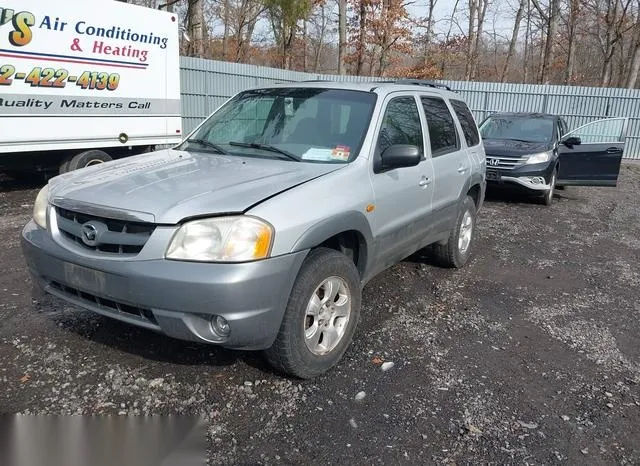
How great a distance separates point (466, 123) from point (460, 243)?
4.32ft

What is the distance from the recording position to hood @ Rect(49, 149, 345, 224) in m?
2.62

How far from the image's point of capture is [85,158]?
27.7ft

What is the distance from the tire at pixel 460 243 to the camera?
518 centimetres

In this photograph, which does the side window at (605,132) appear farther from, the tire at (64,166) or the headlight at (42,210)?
→ the headlight at (42,210)

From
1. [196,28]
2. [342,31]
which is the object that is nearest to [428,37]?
[342,31]

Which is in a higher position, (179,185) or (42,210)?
(179,185)

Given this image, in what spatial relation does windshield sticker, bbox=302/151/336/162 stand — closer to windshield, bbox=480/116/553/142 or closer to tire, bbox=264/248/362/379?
tire, bbox=264/248/362/379

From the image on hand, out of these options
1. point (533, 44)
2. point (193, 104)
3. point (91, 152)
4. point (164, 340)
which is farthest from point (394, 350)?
point (533, 44)

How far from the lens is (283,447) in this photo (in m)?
2.55

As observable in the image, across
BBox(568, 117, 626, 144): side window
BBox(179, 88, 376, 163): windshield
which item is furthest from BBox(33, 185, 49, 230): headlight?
BBox(568, 117, 626, 144): side window

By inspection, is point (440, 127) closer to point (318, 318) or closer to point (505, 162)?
point (318, 318)

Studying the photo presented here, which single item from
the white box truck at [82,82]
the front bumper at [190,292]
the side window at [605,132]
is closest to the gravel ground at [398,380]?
the front bumper at [190,292]

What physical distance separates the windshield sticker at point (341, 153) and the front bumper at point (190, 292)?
3.13 ft

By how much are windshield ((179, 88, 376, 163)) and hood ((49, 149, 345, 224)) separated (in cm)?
18
